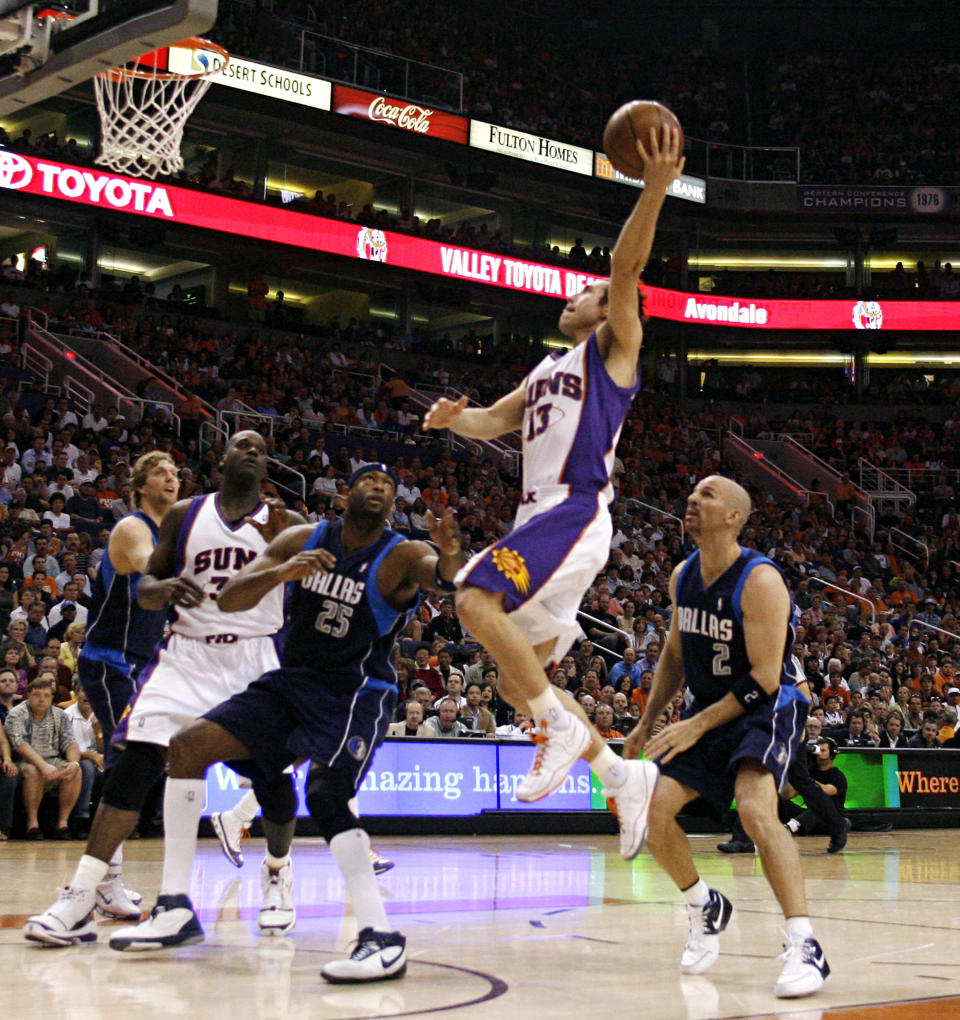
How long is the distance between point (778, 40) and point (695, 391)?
463 inches

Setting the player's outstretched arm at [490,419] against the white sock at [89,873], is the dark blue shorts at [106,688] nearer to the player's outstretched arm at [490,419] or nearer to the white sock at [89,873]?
the white sock at [89,873]

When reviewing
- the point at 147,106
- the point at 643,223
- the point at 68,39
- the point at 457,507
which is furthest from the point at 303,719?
the point at 457,507

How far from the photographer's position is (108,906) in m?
6.39

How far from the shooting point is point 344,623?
5.52 meters

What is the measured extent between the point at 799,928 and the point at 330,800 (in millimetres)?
1814

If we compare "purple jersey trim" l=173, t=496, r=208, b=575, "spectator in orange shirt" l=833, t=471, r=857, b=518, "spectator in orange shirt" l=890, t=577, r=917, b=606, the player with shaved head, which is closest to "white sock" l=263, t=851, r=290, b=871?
"purple jersey trim" l=173, t=496, r=208, b=575

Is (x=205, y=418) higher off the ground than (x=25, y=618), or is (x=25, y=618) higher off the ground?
(x=205, y=418)

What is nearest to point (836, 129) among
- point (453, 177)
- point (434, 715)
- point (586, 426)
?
point (453, 177)

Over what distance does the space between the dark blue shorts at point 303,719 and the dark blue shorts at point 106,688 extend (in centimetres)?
143

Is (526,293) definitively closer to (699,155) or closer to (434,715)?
(699,155)

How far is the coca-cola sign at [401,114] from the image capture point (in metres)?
28.1

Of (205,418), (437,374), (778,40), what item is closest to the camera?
(205,418)

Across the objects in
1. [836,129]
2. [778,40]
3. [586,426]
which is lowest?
[586,426]

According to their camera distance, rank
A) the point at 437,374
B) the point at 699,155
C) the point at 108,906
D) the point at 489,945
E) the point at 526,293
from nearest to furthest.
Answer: the point at 489,945 < the point at 108,906 < the point at 437,374 < the point at 526,293 < the point at 699,155
